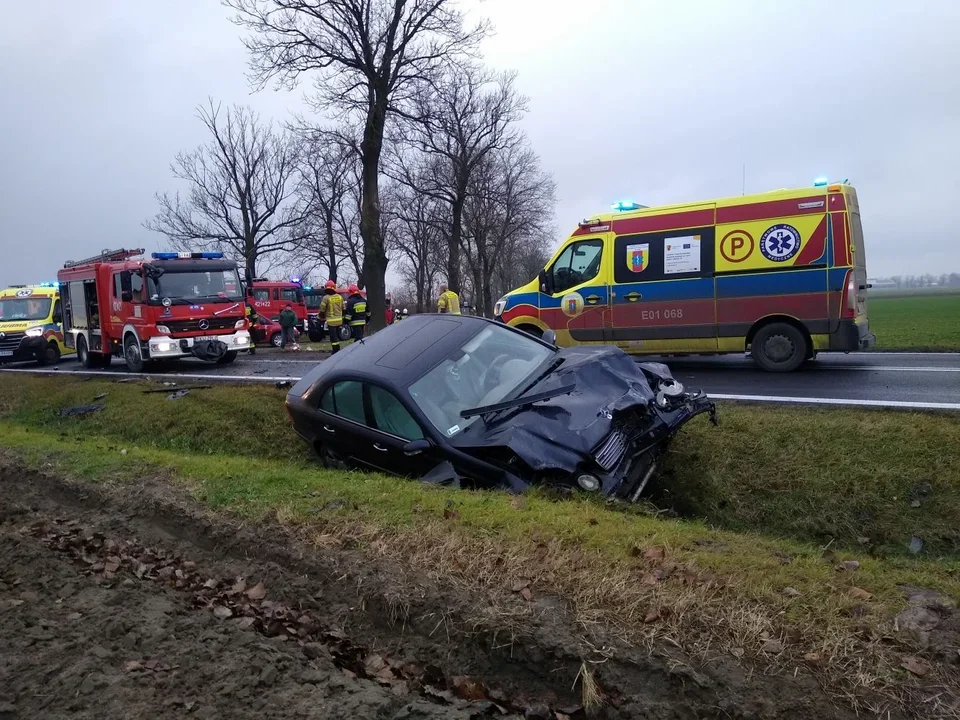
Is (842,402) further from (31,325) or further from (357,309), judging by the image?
(31,325)

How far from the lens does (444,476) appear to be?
5.82 m

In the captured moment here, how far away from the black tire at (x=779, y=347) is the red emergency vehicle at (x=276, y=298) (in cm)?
2474

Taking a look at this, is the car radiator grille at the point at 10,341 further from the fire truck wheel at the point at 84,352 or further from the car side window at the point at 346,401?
the car side window at the point at 346,401

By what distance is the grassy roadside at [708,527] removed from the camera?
3.35 m

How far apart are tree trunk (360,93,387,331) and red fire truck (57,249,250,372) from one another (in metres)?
4.63

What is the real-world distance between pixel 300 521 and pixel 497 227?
40.9 m

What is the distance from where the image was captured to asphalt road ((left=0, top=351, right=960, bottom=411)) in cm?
821

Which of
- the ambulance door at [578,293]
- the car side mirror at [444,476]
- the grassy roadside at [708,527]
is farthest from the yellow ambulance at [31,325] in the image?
the car side mirror at [444,476]

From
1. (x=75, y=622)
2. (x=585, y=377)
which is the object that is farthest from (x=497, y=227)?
(x=75, y=622)

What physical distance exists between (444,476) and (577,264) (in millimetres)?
7013

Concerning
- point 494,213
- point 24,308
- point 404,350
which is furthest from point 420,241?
point 404,350

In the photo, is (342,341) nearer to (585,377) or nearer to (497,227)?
(585,377)

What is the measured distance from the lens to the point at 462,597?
388 centimetres

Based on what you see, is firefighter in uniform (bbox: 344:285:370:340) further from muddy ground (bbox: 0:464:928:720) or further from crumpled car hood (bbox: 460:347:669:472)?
muddy ground (bbox: 0:464:928:720)
